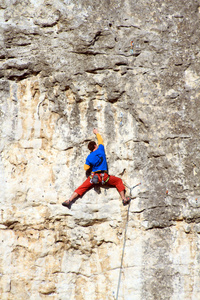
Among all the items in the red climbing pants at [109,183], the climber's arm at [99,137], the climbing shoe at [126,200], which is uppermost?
the climber's arm at [99,137]

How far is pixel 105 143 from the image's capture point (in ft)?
18.6

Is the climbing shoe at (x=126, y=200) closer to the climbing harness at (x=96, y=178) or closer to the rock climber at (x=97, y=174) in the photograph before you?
the rock climber at (x=97, y=174)

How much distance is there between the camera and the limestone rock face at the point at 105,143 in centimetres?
549

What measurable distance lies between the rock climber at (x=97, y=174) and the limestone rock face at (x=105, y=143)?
6.7 inches

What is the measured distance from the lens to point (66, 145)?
567cm

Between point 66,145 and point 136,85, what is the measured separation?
5.31ft

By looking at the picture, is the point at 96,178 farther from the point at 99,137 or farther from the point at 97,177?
the point at 99,137

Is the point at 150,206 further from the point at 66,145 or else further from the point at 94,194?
the point at 66,145

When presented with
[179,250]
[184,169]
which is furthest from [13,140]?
[179,250]

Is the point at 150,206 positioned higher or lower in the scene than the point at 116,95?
lower

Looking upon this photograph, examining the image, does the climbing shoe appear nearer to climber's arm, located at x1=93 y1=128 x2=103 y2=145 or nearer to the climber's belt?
the climber's belt

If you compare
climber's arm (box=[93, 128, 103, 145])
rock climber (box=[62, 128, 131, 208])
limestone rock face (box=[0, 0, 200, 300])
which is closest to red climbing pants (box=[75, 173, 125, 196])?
rock climber (box=[62, 128, 131, 208])

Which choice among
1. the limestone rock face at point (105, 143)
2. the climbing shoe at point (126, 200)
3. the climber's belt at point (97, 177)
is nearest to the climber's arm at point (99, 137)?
the limestone rock face at point (105, 143)

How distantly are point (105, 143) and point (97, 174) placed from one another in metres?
0.60
